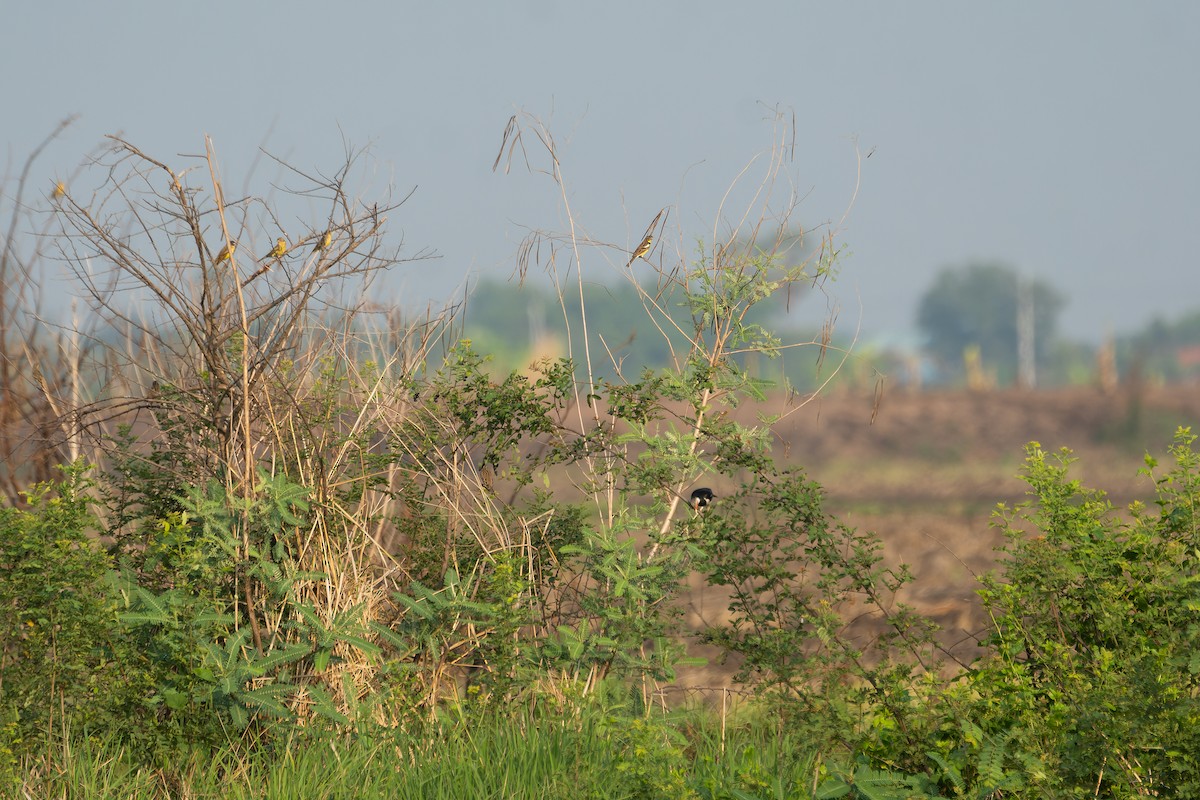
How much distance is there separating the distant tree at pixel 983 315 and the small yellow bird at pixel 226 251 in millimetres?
72429

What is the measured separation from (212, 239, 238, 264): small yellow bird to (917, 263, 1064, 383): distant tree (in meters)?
72.4

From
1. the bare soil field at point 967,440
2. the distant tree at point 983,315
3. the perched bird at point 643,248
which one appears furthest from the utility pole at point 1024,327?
the perched bird at point 643,248

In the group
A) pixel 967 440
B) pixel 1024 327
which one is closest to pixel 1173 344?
pixel 1024 327

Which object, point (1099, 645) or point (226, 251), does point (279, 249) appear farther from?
point (1099, 645)

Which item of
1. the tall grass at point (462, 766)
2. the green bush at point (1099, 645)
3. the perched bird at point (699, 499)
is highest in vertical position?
the perched bird at point (699, 499)

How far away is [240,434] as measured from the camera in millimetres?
4734

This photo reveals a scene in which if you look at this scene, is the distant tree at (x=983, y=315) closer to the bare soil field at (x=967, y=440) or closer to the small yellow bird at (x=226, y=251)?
the bare soil field at (x=967, y=440)

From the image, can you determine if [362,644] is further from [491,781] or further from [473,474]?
[473,474]

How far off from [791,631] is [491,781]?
4.98 feet

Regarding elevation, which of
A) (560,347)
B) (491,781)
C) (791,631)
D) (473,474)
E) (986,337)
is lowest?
(491,781)

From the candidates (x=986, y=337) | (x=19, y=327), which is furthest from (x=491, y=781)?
(x=986, y=337)

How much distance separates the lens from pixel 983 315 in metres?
76.8

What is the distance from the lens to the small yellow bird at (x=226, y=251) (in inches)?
173

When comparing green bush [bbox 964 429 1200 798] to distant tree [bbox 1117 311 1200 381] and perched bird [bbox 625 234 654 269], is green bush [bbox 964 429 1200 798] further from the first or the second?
distant tree [bbox 1117 311 1200 381]
